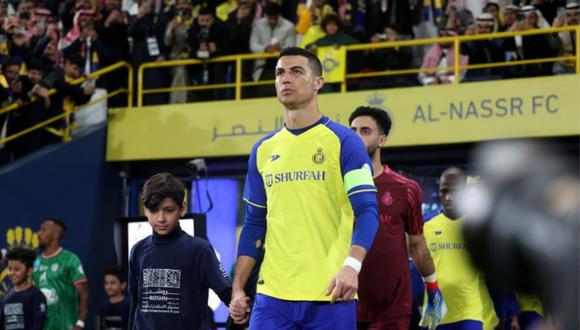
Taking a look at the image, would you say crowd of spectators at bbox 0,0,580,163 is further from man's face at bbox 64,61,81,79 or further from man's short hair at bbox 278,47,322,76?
man's short hair at bbox 278,47,322,76

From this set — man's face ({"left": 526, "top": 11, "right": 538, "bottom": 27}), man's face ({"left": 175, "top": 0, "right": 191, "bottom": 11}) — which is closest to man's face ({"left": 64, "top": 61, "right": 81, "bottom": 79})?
man's face ({"left": 175, "top": 0, "right": 191, "bottom": 11})

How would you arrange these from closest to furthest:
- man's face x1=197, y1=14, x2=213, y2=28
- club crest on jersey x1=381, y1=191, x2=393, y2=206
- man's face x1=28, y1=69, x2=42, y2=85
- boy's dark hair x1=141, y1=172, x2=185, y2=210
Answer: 1. boy's dark hair x1=141, y1=172, x2=185, y2=210
2. club crest on jersey x1=381, y1=191, x2=393, y2=206
3. man's face x1=28, y1=69, x2=42, y2=85
4. man's face x1=197, y1=14, x2=213, y2=28

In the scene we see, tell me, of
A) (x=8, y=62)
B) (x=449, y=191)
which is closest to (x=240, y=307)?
(x=449, y=191)

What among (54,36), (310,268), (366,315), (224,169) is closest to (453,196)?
(366,315)

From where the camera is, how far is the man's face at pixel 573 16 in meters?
15.3

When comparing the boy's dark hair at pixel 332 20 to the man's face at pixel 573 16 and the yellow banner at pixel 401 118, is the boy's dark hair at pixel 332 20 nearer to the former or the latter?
the yellow banner at pixel 401 118

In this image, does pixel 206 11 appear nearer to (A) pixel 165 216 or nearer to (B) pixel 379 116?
(B) pixel 379 116

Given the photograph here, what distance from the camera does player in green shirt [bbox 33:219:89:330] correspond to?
45.6 feet

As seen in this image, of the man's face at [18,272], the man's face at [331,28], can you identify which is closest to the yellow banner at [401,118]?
the man's face at [331,28]

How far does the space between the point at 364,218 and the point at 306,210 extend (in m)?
0.38

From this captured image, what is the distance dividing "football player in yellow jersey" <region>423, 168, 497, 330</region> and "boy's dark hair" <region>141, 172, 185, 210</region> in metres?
3.18

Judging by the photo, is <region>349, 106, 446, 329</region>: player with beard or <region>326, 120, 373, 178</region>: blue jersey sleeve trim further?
<region>349, 106, 446, 329</region>: player with beard

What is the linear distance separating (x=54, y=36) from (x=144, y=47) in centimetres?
165

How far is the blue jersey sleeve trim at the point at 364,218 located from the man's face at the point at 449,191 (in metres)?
4.35
